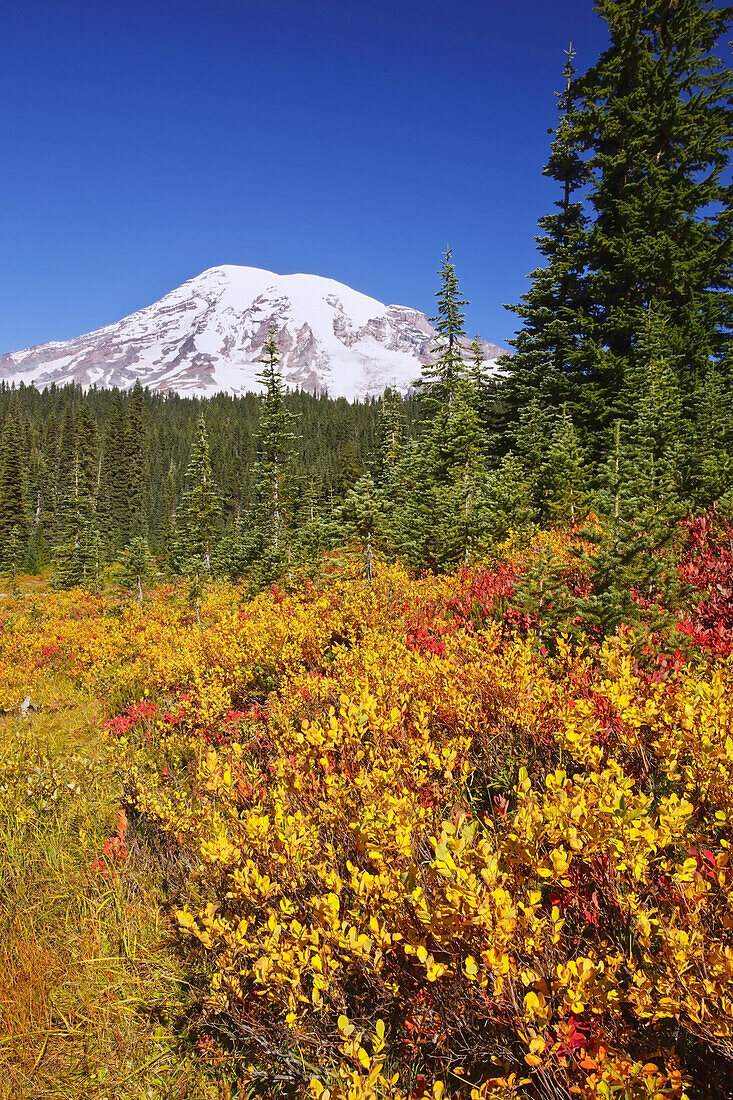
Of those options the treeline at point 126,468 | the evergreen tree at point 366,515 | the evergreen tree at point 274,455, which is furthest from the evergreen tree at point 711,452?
the evergreen tree at point 274,455

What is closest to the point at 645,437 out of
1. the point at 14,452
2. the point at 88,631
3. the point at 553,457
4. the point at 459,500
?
the point at 553,457

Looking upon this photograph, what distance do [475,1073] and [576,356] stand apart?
1791 cm

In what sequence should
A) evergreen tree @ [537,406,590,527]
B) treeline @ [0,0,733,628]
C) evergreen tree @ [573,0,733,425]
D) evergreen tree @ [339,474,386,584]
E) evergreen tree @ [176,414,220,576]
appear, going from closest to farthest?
treeline @ [0,0,733,628], evergreen tree @ [339,474,386,584], evergreen tree @ [537,406,590,527], evergreen tree @ [573,0,733,425], evergreen tree @ [176,414,220,576]

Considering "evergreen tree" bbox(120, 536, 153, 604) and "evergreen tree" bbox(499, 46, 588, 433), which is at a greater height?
"evergreen tree" bbox(499, 46, 588, 433)

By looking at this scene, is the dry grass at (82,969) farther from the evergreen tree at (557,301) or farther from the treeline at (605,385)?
the evergreen tree at (557,301)

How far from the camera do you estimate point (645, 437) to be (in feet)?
35.4

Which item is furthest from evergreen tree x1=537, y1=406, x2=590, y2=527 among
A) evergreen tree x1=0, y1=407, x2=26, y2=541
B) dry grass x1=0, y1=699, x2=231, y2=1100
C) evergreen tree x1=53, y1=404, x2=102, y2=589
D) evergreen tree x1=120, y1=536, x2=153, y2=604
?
evergreen tree x1=0, y1=407, x2=26, y2=541

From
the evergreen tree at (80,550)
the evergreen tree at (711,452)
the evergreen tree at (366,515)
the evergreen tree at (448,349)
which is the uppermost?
the evergreen tree at (448,349)

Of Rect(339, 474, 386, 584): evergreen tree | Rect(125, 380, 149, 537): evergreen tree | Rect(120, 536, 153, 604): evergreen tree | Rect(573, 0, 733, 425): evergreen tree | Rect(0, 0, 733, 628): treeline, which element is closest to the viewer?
Rect(0, 0, 733, 628): treeline

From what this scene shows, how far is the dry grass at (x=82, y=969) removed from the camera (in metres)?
2.43

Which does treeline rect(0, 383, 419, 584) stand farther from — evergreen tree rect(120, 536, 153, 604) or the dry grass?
the dry grass

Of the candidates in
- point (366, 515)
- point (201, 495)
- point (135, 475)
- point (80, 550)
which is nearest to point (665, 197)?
point (366, 515)

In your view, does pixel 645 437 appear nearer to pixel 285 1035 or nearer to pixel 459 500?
pixel 459 500

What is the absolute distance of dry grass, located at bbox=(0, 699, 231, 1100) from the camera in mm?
2428
